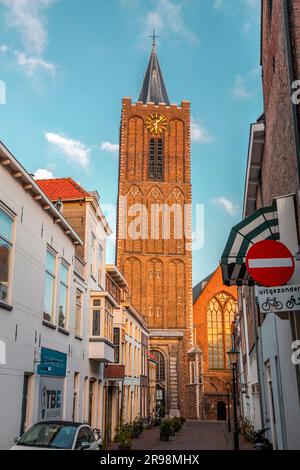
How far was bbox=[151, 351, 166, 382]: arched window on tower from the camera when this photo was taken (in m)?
54.9

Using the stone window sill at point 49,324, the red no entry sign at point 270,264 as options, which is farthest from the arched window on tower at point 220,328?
the red no entry sign at point 270,264

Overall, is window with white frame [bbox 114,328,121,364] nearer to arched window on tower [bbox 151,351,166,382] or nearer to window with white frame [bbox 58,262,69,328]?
window with white frame [bbox 58,262,69,328]

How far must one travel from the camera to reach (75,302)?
1836 cm

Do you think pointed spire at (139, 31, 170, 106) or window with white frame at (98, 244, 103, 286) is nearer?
window with white frame at (98, 244, 103, 286)

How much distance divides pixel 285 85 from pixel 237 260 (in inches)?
158

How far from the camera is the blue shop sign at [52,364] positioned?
13.7 metres

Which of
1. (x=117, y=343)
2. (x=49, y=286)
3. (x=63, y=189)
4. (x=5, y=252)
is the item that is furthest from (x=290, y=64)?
(x=117, y=343)

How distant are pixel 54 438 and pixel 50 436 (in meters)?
0.11

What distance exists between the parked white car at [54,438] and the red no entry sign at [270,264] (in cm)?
516

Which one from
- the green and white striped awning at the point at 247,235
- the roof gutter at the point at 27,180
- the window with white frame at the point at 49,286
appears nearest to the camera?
the green and white striped awning at the point at 247,235

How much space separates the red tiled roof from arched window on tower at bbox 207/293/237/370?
148 ft

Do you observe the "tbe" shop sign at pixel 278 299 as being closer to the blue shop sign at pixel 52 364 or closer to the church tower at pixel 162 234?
the blue shop sign at pixel 52 364

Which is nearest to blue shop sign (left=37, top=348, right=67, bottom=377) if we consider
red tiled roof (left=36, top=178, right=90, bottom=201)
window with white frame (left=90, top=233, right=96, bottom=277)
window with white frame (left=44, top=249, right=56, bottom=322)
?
window with white frame (left=44, top=249, right=56, bottom=322)
